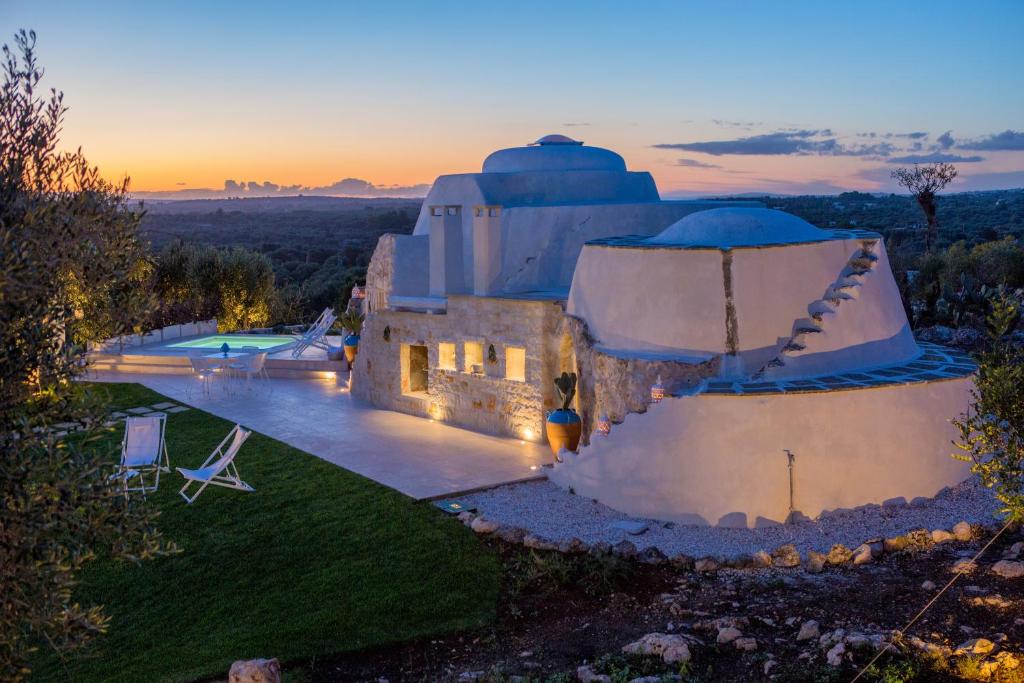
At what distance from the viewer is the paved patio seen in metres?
14.0

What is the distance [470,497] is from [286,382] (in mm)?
9854

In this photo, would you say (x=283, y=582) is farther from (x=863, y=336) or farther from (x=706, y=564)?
(x=863, y=336)

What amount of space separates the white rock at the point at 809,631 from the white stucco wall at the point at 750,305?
4.67 metres

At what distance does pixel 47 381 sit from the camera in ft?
20.0

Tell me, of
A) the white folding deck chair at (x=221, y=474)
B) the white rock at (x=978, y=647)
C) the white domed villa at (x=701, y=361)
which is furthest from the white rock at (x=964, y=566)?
the white folding deck chair at (x=221, y=474)

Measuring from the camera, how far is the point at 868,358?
43.5 feet

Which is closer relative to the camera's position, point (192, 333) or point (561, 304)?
point (561, 304)

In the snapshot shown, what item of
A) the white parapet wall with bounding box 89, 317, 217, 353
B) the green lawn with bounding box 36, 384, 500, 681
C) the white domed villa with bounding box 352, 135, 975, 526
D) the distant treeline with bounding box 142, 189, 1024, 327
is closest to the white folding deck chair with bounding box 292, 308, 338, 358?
the white parapet wall with bounding box 89, 317, 217, 353

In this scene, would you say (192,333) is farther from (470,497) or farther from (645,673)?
(645,673)

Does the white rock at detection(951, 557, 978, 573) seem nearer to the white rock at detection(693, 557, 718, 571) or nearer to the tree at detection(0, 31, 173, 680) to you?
the white rock at detection(693, 557, 718, 571)

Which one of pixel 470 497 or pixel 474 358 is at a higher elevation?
pixel 474 358

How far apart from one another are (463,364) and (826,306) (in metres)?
6.47

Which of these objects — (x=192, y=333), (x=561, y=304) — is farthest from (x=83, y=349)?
(x=192, y=333)

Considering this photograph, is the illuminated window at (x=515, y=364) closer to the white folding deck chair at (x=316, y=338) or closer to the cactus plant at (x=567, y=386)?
the cactus plant at (x=567, y=386)
